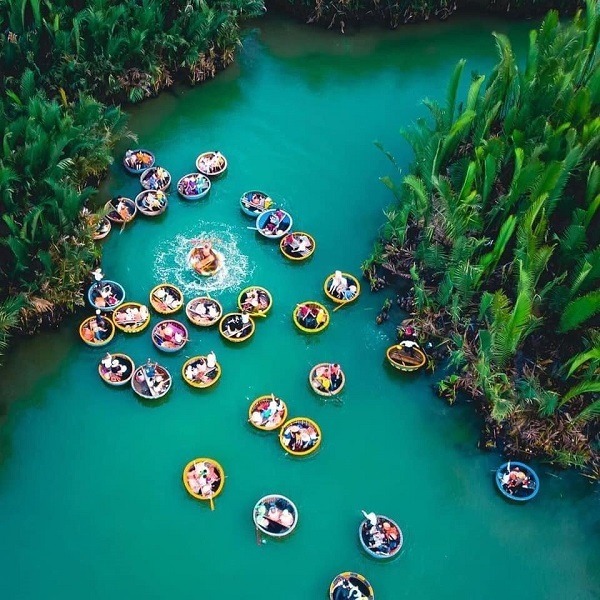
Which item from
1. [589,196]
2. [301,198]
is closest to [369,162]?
[301,198]

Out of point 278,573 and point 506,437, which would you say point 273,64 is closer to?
point 506,437

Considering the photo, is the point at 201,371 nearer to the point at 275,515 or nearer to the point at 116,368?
the point at 116,368

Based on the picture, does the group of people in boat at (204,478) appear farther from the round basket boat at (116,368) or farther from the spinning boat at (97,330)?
the spinning boat at (97,330)

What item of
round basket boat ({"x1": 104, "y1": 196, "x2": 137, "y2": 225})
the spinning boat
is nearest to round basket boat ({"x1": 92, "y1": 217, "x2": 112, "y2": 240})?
round basket boat ({"x1": 104, "y1": 196, "x2": 137, "y2": 225})

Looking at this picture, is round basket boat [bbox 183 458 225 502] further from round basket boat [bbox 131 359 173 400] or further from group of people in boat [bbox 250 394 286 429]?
round basket boat [bbox 131 359 173 400]

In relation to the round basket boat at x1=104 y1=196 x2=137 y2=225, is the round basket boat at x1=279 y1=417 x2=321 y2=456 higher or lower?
lower
